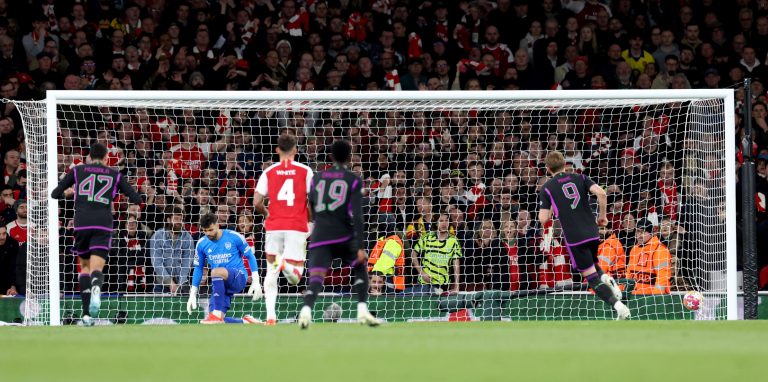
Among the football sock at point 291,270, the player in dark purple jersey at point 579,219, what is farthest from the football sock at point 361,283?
the player in dark purple jersey at point 579,219

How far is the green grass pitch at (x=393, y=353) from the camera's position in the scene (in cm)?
695

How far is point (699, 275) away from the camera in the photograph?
15578mm

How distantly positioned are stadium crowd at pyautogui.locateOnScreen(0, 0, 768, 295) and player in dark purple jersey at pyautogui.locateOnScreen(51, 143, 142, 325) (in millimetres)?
2775

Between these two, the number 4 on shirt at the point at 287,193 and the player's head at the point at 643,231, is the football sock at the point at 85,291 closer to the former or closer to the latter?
the number 4 on shirt at the point at 287,193

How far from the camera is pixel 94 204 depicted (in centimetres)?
1265

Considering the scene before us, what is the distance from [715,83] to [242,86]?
7.93m

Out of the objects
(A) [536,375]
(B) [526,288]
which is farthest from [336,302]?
(A) [536,375]

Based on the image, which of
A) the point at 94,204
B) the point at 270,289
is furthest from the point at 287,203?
the point at 94,204

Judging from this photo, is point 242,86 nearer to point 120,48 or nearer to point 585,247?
point 120,48

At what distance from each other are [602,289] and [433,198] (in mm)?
4297

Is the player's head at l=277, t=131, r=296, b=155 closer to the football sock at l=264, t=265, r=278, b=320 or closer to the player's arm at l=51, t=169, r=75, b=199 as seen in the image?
the football sock at l=264, t=265, r=278, b=320

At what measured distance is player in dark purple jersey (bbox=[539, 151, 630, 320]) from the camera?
41.4ft

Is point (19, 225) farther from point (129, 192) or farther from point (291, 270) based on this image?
point (291, 270)

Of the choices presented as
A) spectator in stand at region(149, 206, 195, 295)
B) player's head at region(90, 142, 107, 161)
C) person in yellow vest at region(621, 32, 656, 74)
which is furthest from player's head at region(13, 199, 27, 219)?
person in yellow vest at region(621, 32, 656, 74)
